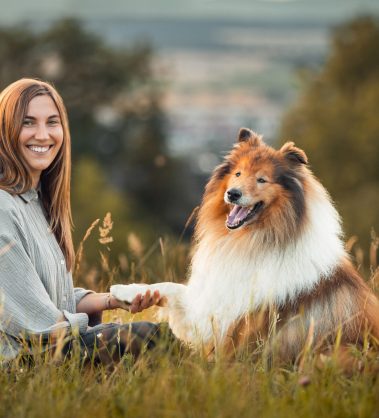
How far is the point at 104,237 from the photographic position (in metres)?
5.18

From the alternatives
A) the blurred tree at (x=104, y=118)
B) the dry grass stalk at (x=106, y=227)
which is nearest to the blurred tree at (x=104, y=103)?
the blurred tree at (x=104, y=118)

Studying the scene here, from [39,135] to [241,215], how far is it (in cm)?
153

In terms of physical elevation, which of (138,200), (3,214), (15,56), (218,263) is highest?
(15,56)

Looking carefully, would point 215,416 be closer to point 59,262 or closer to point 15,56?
point 59,262

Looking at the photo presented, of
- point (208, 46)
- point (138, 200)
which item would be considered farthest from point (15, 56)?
point (208, 46)

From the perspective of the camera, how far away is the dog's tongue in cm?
533

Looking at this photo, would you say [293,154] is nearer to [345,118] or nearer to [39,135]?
[39,135]

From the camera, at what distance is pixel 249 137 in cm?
561

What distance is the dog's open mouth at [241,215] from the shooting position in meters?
5.31

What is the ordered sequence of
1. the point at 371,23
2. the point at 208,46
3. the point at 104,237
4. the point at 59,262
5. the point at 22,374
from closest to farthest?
the point at 22,374
the point at 59,262
the point at 104,237
the point at 371,23
the point at 208,46

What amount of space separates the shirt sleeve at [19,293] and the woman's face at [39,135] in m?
0.48

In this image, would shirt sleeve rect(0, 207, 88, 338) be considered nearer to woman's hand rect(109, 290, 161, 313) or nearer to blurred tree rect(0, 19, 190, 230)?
woman's hand rect(109, 290, 161, 313)

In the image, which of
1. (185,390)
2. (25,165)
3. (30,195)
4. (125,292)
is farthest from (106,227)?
(185,390)

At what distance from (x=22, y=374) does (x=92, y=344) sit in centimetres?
47
